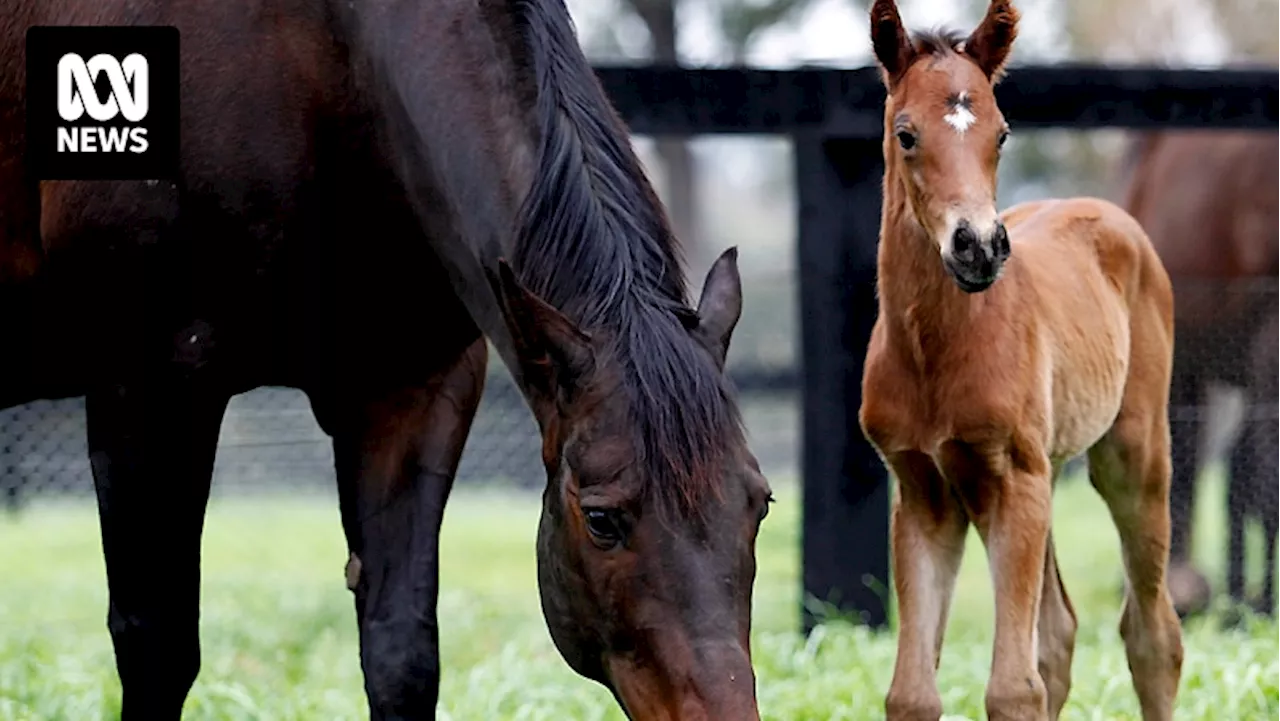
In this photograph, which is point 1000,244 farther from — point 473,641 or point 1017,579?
point 473,641

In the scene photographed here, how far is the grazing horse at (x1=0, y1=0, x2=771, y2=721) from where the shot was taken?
2.36 m

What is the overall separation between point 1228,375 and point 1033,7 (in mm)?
10617

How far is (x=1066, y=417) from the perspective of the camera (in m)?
3.67

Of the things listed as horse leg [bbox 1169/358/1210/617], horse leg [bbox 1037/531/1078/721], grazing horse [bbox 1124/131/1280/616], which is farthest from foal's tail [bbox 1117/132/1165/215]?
horse leg [bbox 1037/531/1078/721]

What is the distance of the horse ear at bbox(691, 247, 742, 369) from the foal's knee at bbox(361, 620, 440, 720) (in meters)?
1.03

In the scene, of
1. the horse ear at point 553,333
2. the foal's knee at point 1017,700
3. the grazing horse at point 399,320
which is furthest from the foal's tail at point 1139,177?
the horse ear at point 553,333

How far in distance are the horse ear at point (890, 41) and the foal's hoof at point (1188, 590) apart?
3.98 metres

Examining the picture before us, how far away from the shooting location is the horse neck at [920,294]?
345 centimetres

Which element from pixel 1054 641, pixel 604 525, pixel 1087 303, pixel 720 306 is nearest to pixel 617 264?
pixel 720 306

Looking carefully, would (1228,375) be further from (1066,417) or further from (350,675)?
(350,675)

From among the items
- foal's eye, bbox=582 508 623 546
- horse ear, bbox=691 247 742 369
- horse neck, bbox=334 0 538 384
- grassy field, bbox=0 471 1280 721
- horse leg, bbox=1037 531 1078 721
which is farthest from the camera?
grassy field, bbox=0 471 1280 721

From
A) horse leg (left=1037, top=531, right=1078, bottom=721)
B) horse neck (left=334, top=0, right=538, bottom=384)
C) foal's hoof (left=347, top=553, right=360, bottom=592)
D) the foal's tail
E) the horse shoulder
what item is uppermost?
horse neck (left=334, top=0, right=538, bottom=384)

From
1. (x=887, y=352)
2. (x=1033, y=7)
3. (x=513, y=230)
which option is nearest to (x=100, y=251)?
(x=513, y=230)

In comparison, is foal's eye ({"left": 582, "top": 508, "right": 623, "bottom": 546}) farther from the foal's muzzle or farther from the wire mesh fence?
the wire mesh fence
